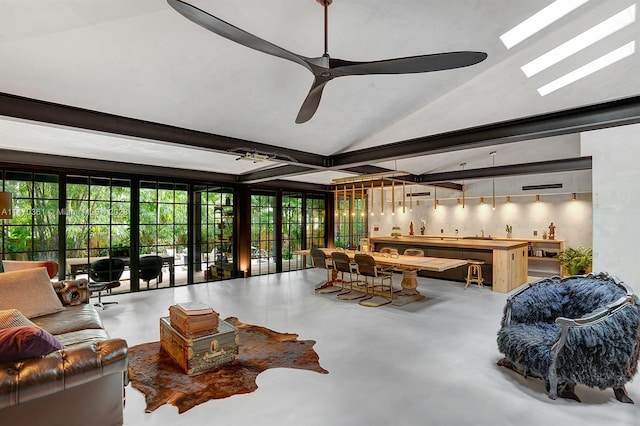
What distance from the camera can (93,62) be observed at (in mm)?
2689

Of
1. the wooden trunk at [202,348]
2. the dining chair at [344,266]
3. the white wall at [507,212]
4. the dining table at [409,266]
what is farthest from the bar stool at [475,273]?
the wooden trunk at [202,348]

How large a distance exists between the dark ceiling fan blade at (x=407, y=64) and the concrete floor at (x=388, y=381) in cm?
244

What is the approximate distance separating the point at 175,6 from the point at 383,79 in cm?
246

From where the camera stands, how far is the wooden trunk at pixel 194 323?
312 cm

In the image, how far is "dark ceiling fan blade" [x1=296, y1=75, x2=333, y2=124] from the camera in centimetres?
227

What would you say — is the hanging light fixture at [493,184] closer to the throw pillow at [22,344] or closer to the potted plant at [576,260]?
the potted plant at [576,260]

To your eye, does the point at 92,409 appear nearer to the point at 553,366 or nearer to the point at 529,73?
the point at 553,366

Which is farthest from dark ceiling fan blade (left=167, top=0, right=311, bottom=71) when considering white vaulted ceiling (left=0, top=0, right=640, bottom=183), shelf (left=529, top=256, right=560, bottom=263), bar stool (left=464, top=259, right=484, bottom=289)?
shelf (left=529, top=256, right=560, bottom=263)

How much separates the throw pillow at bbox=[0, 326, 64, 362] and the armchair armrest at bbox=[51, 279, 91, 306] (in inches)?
93.5

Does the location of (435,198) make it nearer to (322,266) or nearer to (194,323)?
(322,266)

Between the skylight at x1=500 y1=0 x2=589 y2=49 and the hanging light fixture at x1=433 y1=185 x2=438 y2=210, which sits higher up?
the skylight at x1=500 y1=0 x2=589 y2=49

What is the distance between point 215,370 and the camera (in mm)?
3148

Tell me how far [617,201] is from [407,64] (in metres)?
4.88

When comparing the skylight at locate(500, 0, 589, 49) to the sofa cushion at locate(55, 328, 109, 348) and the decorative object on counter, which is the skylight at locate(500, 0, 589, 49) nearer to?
the sofa cushion at locate(55, 328, 109, 348)
